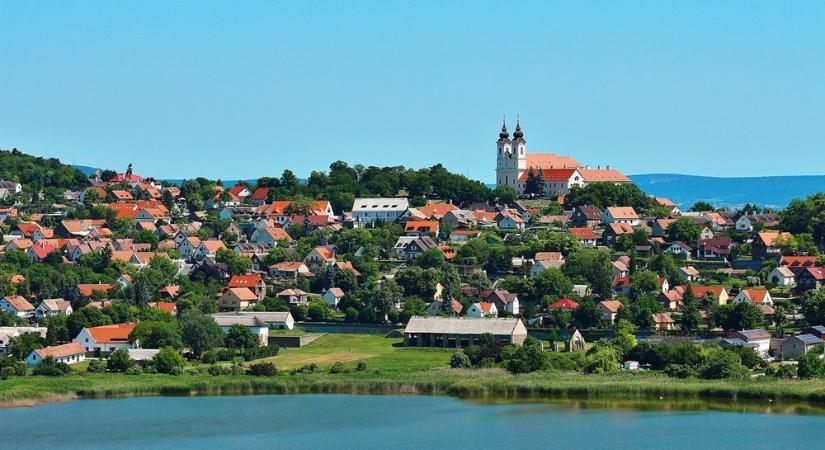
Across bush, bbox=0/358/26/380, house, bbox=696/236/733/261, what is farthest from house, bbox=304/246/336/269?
bush, bbox=0/358/26/380

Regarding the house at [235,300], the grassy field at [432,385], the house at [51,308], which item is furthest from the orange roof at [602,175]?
the grassy field at [432,385]

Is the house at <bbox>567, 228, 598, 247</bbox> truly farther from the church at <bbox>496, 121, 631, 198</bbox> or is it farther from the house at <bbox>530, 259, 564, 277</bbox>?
the church at <bbox>496, 121, 631, 198</bbox>

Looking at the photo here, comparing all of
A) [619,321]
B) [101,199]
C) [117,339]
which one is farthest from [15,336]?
[101,199]

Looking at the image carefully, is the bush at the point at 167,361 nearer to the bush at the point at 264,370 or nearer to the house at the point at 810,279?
the bush at the point at 264,370

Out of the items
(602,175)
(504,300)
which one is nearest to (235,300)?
(504,300)

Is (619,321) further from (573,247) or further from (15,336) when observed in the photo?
(15,336)

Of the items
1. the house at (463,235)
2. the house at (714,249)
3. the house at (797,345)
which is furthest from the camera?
the house at (463,235)
